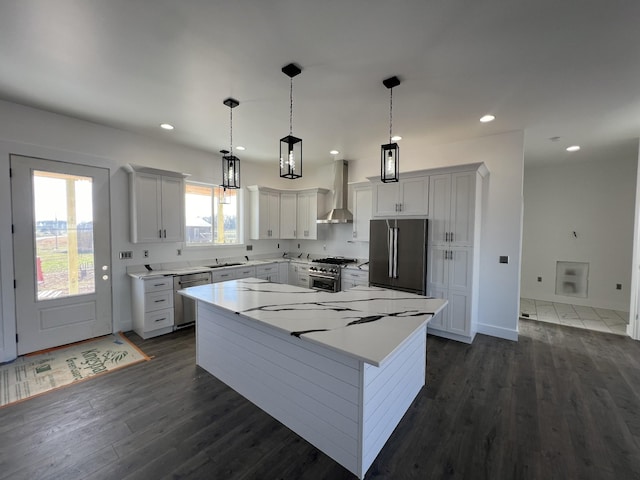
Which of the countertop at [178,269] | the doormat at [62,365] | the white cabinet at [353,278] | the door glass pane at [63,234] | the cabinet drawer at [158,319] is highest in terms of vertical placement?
the door glass pane at [63,234]

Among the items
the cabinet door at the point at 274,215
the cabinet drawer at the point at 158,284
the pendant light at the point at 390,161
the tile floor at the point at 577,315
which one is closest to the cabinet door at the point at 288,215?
the cabinet door at the point at 274,215

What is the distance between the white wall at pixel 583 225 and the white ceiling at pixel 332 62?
2.08m

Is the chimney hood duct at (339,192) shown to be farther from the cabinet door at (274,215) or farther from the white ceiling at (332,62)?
the white ceiling at (332,62)

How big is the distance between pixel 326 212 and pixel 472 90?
138 inches

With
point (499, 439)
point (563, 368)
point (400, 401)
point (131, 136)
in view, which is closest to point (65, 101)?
point (131, 136)

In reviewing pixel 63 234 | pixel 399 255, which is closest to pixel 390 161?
pixel 399 255

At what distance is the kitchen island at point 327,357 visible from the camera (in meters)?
1.66

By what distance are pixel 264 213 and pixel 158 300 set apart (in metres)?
2.49

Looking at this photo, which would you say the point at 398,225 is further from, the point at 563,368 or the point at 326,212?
the point at 563,368

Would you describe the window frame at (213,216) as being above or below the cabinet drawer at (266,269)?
above

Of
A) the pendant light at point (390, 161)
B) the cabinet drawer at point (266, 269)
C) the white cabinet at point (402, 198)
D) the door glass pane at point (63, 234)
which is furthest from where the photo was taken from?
the cabinet drawer at point (266, 269)

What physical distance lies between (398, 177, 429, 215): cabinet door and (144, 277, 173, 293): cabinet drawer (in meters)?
3.50

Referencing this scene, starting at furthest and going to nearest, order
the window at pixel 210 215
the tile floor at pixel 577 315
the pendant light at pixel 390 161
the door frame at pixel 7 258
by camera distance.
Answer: the window at pixel 210 215
the tile floor at pixel 577 315
the door frame at pixel 7 258
the pendant light at pixel 390 161

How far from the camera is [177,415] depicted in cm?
224
